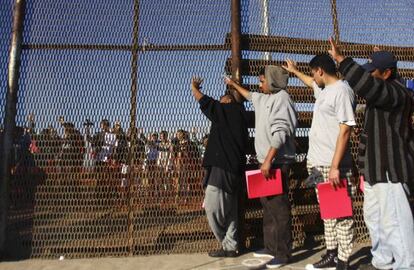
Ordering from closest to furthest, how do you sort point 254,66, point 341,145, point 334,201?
point 341,145 → point 334,201 → point 254,66

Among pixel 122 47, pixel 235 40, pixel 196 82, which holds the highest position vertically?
pixel 235 40

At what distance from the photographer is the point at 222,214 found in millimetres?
3633

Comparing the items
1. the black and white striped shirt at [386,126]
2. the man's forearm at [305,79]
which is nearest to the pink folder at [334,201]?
the black and white striped shirt at [386,126]

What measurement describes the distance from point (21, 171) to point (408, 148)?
143 inches

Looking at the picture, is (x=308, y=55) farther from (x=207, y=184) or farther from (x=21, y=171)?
(x=21, y=171)

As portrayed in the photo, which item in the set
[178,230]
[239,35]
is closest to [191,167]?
[178,230]

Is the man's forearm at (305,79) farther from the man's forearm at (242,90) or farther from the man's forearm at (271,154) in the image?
the man's forearm at (271,154)

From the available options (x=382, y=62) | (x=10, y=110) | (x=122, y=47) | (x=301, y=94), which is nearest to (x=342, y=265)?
(x=382, y=62)

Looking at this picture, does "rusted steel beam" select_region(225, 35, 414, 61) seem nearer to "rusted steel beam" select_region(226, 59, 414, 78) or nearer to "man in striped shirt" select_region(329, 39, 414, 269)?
"rusted steel beam" select_region(226, 59, 414, 78)

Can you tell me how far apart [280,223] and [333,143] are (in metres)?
0.90

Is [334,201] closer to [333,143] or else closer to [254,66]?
[333,143]

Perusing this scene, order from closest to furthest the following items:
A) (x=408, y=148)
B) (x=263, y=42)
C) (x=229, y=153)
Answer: (x=408, y=148) → (x=229, y=153) → (x=263, y=42)

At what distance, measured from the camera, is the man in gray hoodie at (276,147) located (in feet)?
11.1

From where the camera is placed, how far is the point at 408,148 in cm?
272
